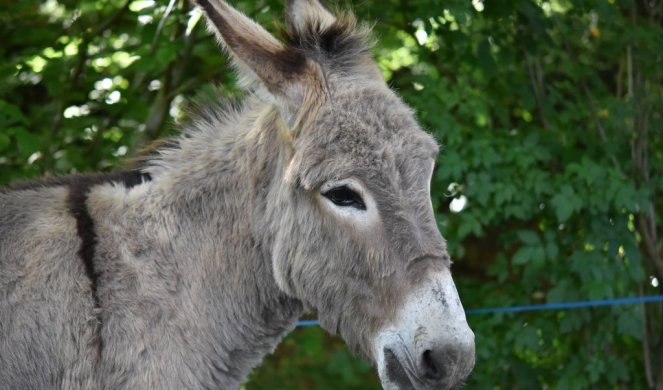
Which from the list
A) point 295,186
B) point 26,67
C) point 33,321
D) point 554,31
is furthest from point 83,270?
point 554,31

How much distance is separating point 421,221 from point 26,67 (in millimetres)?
2891

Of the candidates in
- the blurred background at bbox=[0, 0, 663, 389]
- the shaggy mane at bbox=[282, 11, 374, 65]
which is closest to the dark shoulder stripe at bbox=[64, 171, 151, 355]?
the shaggy mane at bbox=[282, 11, 374, 65]

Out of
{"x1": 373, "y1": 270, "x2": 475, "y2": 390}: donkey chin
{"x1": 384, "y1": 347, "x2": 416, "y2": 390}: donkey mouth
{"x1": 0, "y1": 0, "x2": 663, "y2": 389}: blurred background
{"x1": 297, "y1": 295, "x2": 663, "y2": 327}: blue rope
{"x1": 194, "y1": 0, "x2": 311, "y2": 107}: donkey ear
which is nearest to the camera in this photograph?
{"x1": 373, "y1": 270, "x2": 475, "y2": 390}: donkey chin

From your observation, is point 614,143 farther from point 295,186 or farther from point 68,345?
point 68,345

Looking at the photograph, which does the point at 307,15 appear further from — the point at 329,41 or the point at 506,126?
the point at 506,126

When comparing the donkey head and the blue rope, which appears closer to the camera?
the donkey head

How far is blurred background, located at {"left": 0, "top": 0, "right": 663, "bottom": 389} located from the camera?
200 inches

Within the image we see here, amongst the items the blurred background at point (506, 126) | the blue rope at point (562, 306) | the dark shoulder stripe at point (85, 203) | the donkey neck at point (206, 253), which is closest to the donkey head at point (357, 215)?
the donkey neck at point (206, 253)

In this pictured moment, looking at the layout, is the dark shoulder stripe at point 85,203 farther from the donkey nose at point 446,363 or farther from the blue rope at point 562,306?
the blue rope at point 562,306

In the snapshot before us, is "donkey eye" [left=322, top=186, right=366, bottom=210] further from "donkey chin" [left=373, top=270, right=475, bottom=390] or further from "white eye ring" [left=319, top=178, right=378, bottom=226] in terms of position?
"donkey chin" [left=373, top=270, right=475, bottom=390]

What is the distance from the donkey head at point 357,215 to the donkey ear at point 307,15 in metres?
0.12

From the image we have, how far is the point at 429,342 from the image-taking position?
2773mm

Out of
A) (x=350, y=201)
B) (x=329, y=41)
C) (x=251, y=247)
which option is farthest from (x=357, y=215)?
(x=329, y=41)

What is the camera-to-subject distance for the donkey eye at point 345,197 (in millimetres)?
2977
